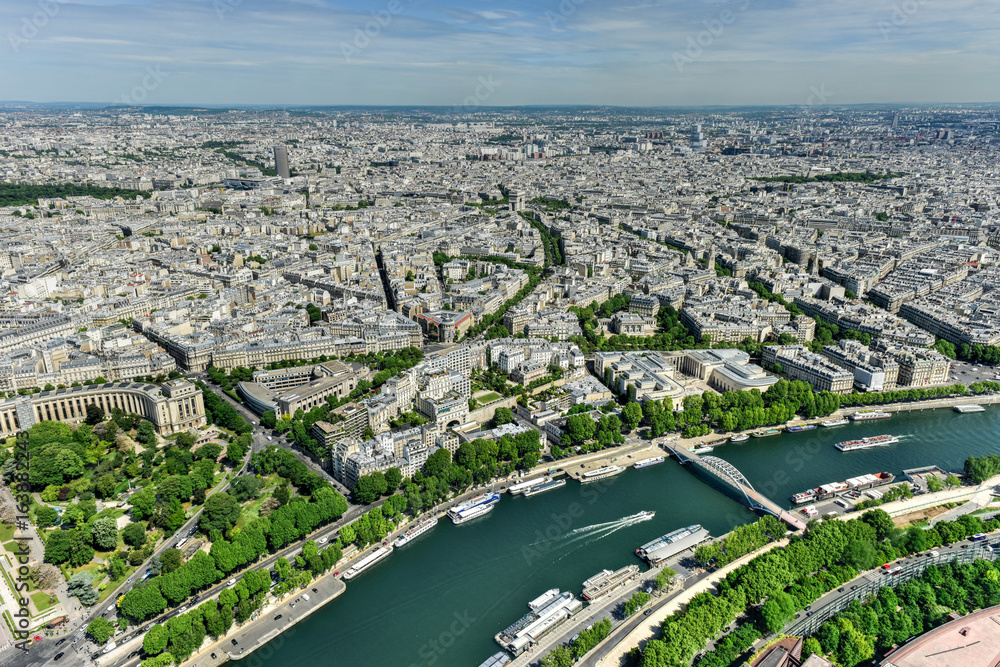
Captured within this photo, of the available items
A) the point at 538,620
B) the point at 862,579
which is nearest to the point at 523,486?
the point at 538,620

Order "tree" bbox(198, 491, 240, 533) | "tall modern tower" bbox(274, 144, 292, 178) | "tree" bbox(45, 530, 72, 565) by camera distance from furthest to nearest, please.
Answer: "tall modern tower" bbox(274, 144, 292, 178) → "tree" bbox(198, 491, 240, 533) → "tree" bbox(45, 530, 72, 565)

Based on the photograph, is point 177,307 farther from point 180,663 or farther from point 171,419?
point 180,663

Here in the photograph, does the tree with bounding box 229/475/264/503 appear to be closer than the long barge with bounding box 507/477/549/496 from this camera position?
Yes

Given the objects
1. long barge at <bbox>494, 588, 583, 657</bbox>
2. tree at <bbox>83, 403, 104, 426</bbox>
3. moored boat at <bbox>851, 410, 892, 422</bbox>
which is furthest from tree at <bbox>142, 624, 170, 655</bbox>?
moored boat at <bbox>851, 410, 892, 422</bbox>

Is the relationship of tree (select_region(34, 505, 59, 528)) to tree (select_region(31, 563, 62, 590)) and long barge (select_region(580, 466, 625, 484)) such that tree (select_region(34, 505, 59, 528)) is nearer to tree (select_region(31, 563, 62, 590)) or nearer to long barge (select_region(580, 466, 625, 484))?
tree (select_region(31, 563, 62, 590))
